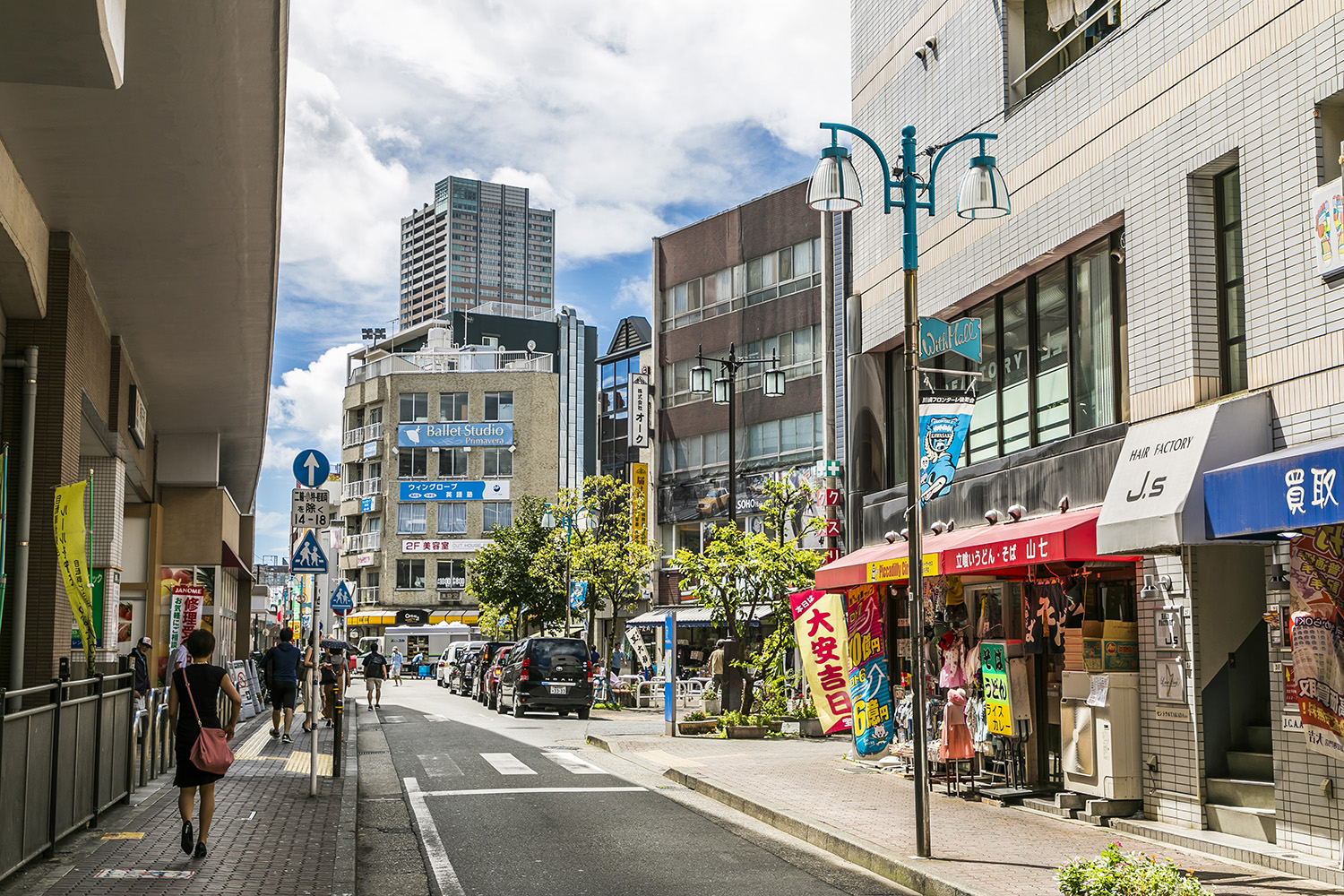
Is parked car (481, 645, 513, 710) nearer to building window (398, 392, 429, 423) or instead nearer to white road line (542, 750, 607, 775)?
white road line (542, 750, 607, 775)

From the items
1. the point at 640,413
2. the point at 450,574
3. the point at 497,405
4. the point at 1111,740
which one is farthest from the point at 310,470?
the point at 497,405

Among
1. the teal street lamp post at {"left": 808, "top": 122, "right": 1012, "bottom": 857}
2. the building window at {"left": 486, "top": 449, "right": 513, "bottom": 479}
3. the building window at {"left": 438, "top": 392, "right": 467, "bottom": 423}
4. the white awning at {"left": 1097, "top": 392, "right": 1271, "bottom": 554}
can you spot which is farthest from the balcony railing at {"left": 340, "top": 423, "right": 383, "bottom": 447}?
the white awning at {"left": 1097, "top": 392, "right": 1271, "bottom": 554}

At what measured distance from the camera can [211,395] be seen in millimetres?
22156

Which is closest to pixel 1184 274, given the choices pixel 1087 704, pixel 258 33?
pixel 1087 704

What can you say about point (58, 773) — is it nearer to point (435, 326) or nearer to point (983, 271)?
point (983, 271)

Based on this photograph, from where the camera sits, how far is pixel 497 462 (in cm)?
8662

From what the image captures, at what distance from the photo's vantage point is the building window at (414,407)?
8694cm

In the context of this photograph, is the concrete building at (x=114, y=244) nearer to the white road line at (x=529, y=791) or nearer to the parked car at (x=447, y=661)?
the white road line at (x=529, y=791)

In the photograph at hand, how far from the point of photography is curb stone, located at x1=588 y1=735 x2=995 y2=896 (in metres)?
9.09

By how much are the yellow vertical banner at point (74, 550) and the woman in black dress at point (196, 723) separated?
2.56 metres

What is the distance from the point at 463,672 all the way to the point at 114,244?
3329 centimetres

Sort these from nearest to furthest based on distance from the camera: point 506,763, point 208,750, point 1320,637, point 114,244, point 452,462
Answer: point 1320,637 < point 208,750 < point 114,244 < point 506,763 < point 452,462

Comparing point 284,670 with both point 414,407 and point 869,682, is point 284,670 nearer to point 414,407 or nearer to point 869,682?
point 869,682

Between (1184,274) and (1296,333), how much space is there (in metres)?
1.57
